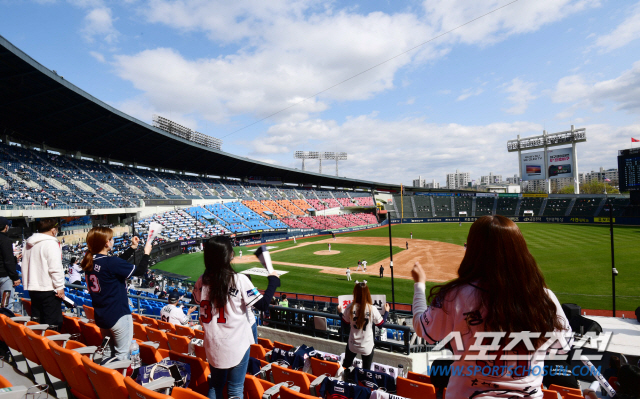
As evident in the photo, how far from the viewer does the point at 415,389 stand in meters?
3.88

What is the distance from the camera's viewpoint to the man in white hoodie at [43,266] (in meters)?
4.76

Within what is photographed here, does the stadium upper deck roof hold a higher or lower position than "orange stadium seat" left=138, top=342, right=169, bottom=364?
higher

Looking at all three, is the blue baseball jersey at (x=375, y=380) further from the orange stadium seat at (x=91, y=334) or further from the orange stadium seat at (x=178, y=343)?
the orange stadium seat at (x=91, y=334)

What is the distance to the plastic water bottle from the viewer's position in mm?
4137

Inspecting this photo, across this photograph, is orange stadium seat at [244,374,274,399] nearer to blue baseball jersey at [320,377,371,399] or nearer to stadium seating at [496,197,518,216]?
blue baseball jersey at [320,377,371,399]

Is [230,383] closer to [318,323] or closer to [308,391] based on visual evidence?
[308,391]

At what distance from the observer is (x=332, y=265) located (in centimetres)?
2852

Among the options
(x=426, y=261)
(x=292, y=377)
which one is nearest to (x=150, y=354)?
(x=292, y=377)

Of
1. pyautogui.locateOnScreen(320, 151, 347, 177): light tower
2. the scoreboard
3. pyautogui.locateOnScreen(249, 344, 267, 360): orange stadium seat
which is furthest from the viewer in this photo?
pyautogui.locateOnScreen(320, 151, 347, 177): light tower

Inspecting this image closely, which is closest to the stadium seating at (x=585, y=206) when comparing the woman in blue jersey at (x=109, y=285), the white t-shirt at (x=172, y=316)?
the white t-shirt at (x=172, y=316)

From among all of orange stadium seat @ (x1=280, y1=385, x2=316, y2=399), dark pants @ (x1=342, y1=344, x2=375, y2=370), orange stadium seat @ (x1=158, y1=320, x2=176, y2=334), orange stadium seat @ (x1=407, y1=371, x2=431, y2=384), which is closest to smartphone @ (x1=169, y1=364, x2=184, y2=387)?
orange stadium seat @ (x1=280, y1=385, x2=316, y2=399)

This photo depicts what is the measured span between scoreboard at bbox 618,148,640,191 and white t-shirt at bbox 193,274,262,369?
55999mm

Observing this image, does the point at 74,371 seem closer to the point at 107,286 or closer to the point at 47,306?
the point at 107,286

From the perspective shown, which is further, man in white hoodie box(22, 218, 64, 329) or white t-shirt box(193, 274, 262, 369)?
man in white hoodie box(22, 218, 64, 329)
